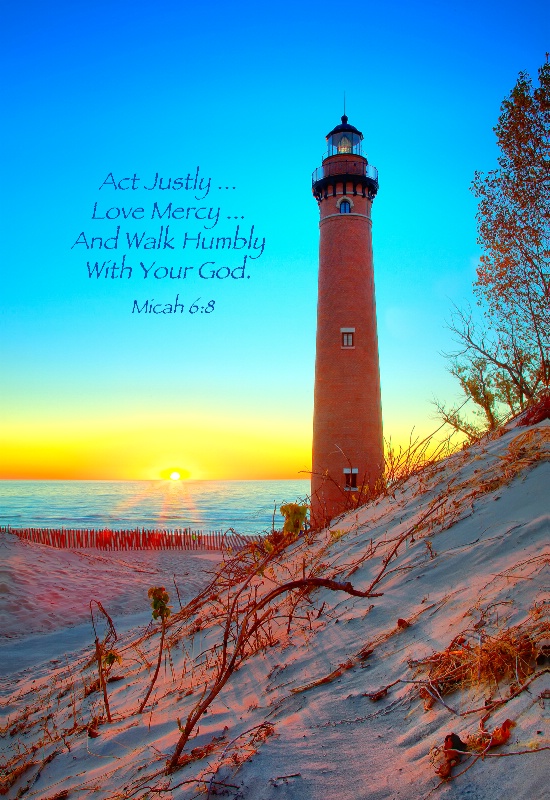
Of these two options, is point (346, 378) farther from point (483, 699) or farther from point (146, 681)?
point (483, 699)

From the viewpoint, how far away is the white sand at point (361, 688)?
1685 millimetres

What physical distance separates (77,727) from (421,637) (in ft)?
8.17

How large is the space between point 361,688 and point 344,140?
22.1 m

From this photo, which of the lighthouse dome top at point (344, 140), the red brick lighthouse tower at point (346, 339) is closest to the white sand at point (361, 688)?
the red brick lighthouse tower at point (346, 339)

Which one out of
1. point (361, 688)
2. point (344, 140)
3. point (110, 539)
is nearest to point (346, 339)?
point (344, 140)

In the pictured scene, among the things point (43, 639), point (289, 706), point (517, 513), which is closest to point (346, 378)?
point (43, 639)

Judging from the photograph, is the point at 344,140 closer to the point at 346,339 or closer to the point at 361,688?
the point at 346,339

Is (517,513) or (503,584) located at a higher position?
(517,513)

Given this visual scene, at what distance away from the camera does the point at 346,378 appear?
1788 centimetres

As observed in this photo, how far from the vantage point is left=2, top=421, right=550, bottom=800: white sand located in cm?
168

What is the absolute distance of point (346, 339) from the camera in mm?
18125

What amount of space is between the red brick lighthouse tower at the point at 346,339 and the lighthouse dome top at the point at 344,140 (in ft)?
2.76

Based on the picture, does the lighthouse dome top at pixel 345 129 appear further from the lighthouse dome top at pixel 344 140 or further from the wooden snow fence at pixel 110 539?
the wooden snow fence at pixel 110 539

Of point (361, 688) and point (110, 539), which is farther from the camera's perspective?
point (110, 539)
